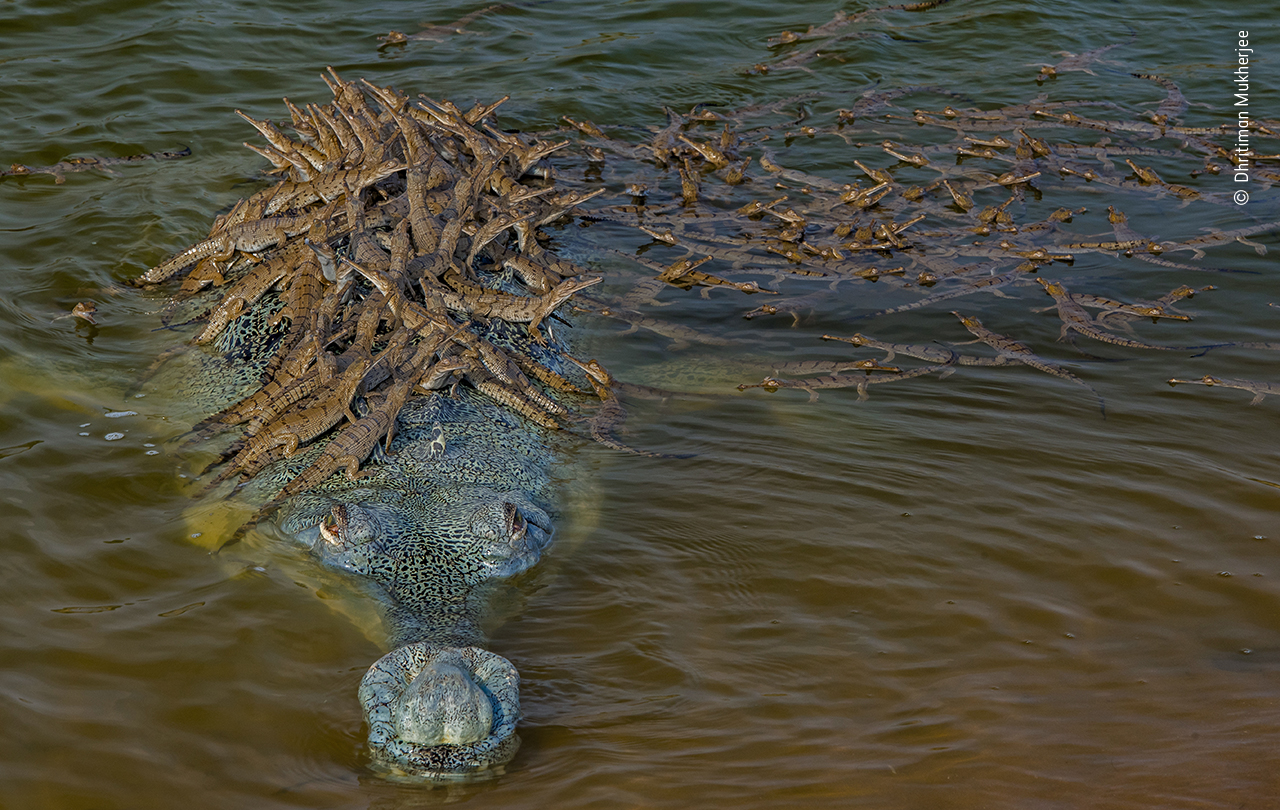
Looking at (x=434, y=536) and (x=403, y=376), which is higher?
(x=403, y=376)

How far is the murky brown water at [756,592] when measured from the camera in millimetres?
3199

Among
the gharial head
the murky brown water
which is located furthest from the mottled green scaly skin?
the murky brown water

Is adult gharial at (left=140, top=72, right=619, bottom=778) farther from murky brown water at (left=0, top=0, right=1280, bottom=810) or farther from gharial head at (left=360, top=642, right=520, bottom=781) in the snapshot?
murky brown water at (left=0, top=0, right=1280, bottom=810)

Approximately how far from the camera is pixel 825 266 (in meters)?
7.42

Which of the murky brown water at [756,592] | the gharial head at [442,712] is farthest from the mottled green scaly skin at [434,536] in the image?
the murky brown water at [756,592]

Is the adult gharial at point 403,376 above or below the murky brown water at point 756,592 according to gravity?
above

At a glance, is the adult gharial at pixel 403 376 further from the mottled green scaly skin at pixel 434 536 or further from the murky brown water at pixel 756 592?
the murky brown water at pixel 756 592

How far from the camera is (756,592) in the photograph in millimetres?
4164

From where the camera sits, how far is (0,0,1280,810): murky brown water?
320cm

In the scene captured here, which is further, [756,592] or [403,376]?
[403,376]

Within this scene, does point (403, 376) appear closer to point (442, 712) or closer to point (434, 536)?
point (434, 536)

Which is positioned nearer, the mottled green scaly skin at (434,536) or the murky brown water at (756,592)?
the mottled green scaly skin at (434,536)

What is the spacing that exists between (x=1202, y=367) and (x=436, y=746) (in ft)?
16.5

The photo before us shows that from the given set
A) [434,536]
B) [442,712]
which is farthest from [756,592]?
[442,712]
